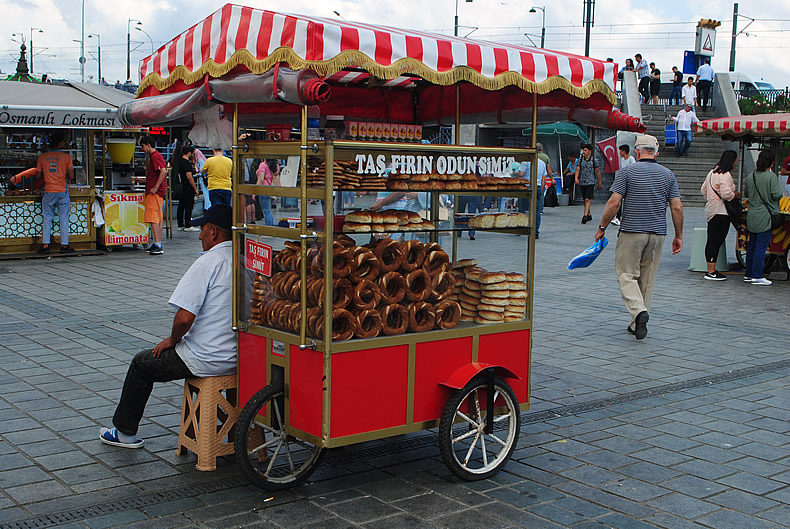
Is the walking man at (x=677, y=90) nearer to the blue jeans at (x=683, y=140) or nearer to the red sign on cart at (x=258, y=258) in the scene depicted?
the blue jeans at (x=683, y=140)

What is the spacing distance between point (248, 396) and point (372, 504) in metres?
0.96

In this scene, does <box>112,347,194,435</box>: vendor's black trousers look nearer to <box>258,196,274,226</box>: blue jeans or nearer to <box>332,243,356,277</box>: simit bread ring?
<box>258,196,274,226</box>: blue jeans

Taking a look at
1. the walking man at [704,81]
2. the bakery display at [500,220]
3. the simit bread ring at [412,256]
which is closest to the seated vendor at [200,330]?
the simit bread ring at [412,256]

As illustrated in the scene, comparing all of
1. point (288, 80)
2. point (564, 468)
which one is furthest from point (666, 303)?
point (288, 80)

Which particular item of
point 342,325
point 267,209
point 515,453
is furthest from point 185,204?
point 342,325

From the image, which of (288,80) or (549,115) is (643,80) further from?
(288,80)

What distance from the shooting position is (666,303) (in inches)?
→ 388

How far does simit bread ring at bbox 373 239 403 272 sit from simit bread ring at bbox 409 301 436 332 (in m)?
0.24

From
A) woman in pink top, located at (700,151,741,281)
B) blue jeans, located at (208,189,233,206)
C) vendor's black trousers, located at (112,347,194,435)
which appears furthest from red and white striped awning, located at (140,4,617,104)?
blue jeans, located at (208,189,233,206)

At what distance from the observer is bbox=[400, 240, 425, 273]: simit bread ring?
4512mm

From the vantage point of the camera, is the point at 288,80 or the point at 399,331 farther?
the point at 399,331

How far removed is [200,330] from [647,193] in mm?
4678

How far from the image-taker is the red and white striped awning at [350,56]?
3818 mm

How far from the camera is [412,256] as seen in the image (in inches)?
181
